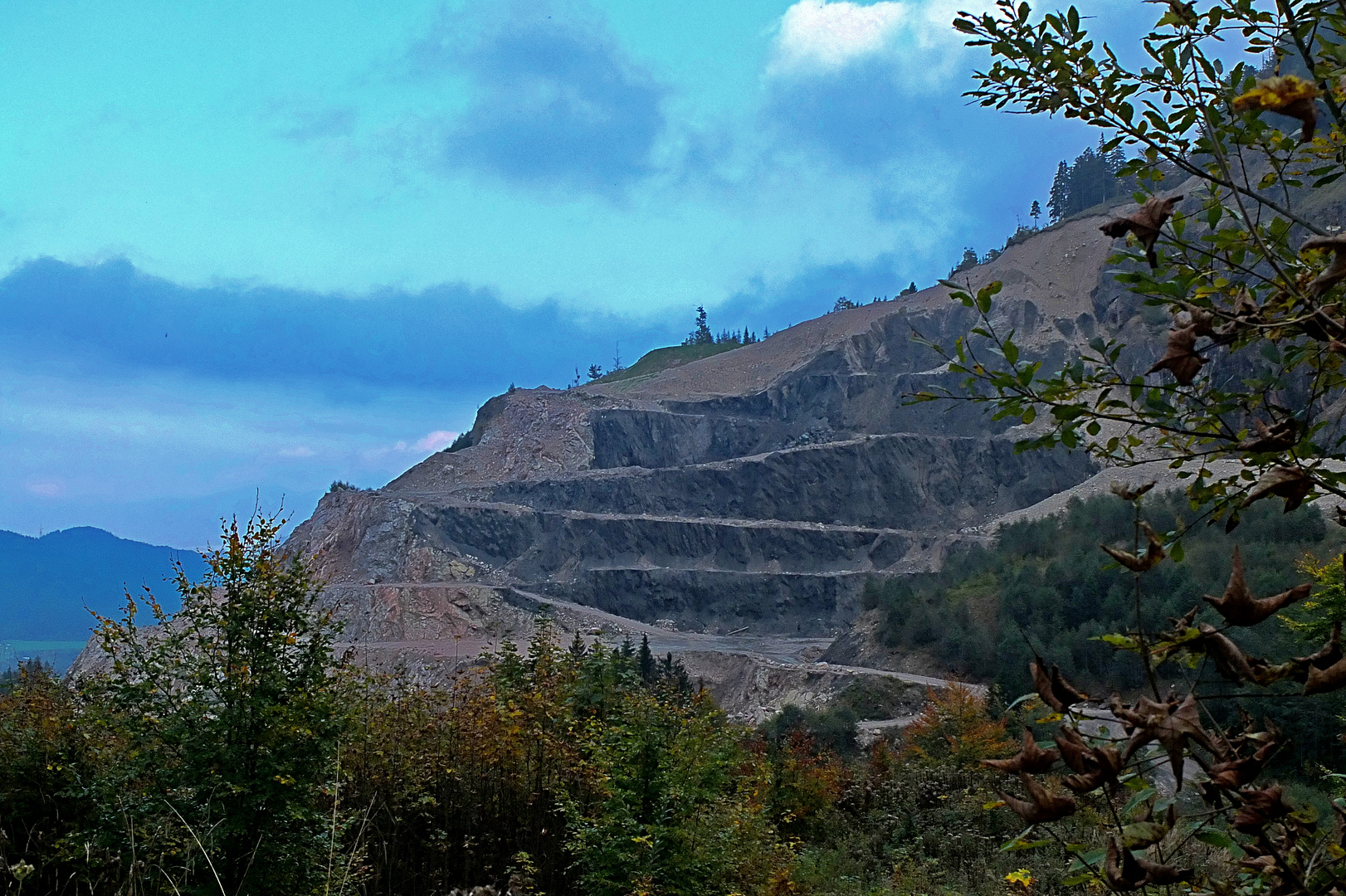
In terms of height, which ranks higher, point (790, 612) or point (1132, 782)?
point (1132, 782)

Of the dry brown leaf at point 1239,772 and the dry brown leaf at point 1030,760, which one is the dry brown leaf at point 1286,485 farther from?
the dry brown leaf at point 1030,760

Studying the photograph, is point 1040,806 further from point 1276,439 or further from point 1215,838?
point 1276,439

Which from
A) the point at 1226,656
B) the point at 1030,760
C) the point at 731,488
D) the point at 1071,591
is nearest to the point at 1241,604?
the point at 1226,656

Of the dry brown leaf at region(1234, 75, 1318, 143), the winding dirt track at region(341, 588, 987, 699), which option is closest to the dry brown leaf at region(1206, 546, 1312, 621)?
the dry brown leaf at region(1234, 75, 1318, 143)

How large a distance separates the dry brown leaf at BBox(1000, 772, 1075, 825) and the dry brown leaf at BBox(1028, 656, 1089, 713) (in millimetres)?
142

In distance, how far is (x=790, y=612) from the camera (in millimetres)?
58938

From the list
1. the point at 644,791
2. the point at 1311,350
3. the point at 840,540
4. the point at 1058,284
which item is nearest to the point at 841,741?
the point at 644,791

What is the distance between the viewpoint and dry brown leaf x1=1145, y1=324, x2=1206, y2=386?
1445 millimetres

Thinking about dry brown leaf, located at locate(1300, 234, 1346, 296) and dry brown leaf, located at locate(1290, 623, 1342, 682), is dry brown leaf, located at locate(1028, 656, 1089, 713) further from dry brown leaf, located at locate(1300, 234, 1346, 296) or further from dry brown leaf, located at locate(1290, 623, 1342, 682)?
dry brown leaf, located at locate(1300, 234, 1346, 296)

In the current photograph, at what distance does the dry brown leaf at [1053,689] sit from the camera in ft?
4.74

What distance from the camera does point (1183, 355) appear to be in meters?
1.46

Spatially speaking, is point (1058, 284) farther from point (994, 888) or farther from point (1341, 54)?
point (1341, 54)

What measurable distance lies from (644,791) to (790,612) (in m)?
51.4

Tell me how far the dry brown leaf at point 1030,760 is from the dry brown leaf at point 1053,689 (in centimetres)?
8
